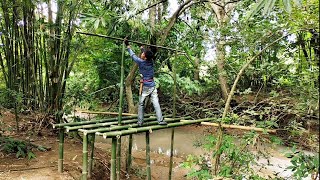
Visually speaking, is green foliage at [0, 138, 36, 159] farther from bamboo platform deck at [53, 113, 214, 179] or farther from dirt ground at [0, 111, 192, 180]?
bamboo platform deck at [53, 113, 214, 179]

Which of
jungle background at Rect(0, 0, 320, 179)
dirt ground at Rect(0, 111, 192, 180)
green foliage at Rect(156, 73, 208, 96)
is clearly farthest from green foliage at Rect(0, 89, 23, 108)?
green foliage at Rect(156, 73, 208, 96)

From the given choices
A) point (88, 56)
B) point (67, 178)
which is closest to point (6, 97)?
point (67, 178)

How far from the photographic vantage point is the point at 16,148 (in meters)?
4.45

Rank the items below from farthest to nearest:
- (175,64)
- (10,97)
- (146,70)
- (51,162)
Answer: (10,97)
(51,162)
(175,64)
(146,70)

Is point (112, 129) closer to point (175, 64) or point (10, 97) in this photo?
point (175, 64)

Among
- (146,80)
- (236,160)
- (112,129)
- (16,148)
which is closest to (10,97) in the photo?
(16,148)

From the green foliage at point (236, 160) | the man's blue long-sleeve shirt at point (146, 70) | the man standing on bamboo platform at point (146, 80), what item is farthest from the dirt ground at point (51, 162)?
the green foliage at point (236, 160)

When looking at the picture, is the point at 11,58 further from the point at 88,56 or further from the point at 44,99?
the point at 88,56

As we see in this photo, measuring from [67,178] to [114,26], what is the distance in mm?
2259

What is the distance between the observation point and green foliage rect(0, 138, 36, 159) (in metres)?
4.34

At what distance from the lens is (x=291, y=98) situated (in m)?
3.11

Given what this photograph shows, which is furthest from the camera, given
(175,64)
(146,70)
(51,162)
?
(51,162)

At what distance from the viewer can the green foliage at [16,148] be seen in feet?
14.2

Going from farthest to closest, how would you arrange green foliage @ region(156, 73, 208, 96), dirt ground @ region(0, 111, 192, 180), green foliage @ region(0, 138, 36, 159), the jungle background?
green foliage @ region(156, 73, 208, 96)
green foliage @ region(0, 138, 36, 159)
dirt ground @ region(0, 111, 192, 180)
the jungle background
